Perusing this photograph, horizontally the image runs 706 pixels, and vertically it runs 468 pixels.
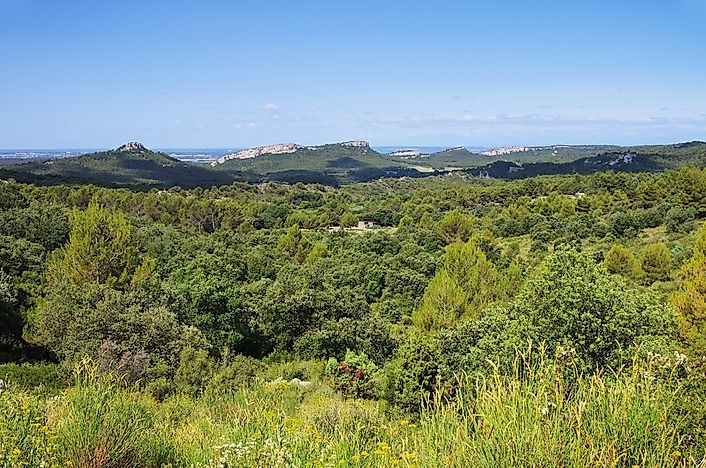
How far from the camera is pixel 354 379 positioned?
594 inches

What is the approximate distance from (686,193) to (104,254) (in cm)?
4393

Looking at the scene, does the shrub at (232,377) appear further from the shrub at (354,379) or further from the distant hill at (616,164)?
the distant hill at (616,164)

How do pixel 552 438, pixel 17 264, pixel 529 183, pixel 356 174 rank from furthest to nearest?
pixel 356 174, pixel 529 183, pixel 17 264, pixel 552 438

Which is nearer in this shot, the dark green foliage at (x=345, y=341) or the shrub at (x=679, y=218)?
the dark green foliage at (x=345, y=341)

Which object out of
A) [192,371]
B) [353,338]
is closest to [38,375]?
[192,371]

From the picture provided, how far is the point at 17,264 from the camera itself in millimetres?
23828

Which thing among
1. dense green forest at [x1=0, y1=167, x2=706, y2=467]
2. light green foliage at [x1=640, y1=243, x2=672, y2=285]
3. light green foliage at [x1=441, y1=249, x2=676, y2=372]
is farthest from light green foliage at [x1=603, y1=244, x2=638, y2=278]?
light green foliage at [x1=441, y1=249, x2=676, y2=372]

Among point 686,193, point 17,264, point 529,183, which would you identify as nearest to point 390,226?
point 529,183

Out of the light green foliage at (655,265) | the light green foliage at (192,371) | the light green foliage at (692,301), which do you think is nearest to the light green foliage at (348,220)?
the light green foliage at (655,265)

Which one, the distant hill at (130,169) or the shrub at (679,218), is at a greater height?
the distant hill at (130,169)

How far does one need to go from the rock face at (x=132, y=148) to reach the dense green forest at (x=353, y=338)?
295ft

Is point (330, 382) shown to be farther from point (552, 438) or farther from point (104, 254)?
point (552, 438)

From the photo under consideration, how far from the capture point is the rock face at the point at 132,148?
136m

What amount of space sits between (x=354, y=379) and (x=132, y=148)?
140291 mm
